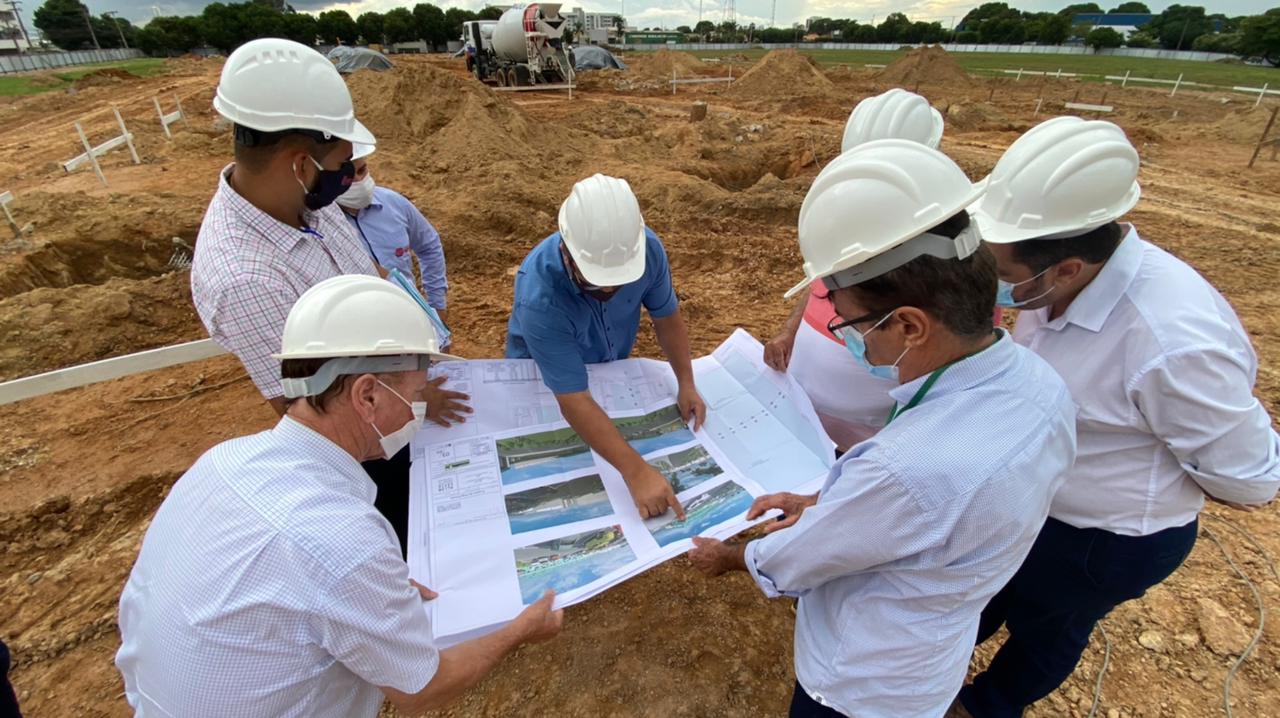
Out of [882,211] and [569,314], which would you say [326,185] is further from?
[882,211]

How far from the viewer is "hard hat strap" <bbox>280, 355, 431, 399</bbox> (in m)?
1.38

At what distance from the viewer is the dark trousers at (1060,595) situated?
1762mm

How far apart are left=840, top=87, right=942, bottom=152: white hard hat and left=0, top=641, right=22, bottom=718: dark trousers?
11.2 feet

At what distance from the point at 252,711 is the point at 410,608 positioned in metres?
0.38

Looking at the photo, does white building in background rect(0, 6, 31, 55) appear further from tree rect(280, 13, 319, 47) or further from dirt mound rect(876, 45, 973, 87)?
dirt mound rect(876, 45, 973, 87)

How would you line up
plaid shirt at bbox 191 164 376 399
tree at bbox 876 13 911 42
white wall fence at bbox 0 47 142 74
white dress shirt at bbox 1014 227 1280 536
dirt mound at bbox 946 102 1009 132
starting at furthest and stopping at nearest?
tree at bbox 876 13 911 42, white wall fence at bbox 0 47 142 74, dirt mound at bbox 946 102 1009 132, plaid shirt at bbox 191 164 376 399, white dress shirt at bbox 1014 227 1280 536

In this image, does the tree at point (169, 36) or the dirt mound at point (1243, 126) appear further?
the tree at point (169, 36)

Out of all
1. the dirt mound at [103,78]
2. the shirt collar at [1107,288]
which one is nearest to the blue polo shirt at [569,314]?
the shirt collar at [1107,288]

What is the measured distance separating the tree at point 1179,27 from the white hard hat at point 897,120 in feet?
238

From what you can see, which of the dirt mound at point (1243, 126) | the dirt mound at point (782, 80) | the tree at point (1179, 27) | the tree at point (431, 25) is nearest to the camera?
the dirt mound at point (1243, 126)

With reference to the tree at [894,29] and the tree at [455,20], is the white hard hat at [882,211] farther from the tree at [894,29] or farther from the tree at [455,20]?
the tree at [894,29]

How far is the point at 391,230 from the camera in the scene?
140 inches

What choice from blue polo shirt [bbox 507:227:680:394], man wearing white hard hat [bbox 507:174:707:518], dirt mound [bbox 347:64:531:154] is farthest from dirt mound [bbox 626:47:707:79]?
man wearing white hard hat [bbox 507:174:707:518]

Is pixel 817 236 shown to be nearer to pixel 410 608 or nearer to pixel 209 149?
pixel 410 608
